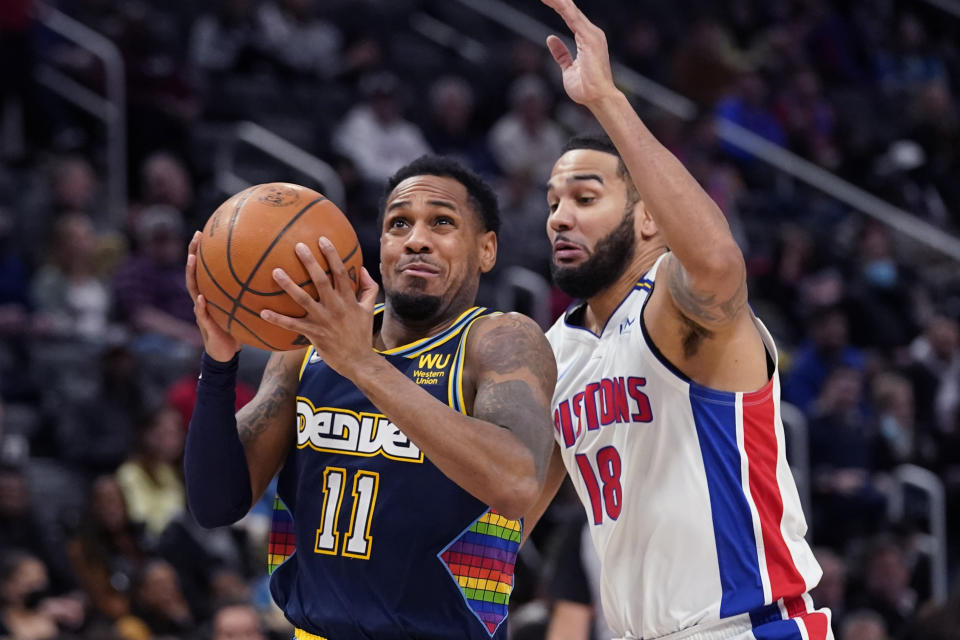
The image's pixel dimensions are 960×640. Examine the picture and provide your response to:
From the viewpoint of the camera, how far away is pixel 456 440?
11.9 feet

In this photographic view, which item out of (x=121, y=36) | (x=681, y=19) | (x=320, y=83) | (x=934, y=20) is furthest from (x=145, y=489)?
(x=934, y=20)

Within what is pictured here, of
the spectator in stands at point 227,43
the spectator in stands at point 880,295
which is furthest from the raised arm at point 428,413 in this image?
the spectator in stands at point 227,43

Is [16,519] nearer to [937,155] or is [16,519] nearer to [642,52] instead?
[642,52]

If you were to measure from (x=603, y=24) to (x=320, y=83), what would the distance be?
449 cm

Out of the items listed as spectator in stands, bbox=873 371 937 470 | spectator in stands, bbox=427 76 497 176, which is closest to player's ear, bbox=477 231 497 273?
spectator in stands, bbox=873 371 937 470

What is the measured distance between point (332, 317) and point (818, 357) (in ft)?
30.6

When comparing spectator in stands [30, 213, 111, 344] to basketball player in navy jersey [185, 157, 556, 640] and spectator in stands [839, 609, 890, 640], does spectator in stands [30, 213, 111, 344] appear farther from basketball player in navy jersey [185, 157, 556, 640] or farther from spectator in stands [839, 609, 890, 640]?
basketball player in navy jersey [185, 157, 556, 640]

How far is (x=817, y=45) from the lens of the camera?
714 inches

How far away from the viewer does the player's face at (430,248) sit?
4.22m

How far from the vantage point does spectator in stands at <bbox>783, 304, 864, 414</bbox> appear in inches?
476

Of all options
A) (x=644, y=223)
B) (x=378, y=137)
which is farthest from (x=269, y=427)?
(x=378, y=137)

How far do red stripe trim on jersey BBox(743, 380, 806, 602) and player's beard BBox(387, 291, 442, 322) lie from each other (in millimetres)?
991

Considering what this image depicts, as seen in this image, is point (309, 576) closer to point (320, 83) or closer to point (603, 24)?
point (320, 83)

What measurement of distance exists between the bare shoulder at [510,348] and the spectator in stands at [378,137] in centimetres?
873
